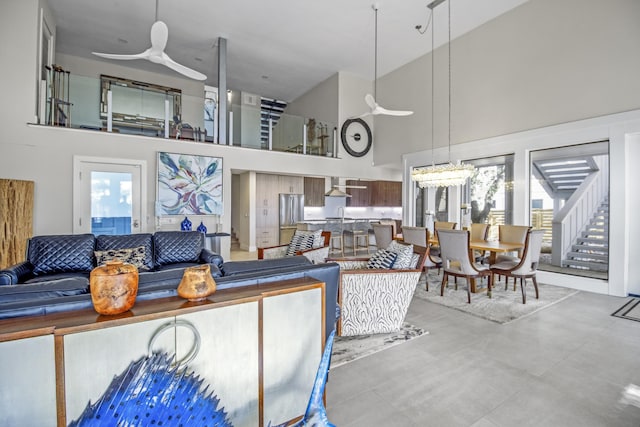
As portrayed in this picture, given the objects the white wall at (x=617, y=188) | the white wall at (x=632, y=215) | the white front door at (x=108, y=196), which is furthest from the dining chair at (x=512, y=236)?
the white front door at (x=108, y=196)

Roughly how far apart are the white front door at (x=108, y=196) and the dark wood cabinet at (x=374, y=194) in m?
5.43

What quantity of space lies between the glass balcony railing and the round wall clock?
1194mm

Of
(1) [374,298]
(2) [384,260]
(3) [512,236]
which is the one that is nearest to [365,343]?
(1) [374,298]

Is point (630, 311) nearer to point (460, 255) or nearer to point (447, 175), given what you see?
point (460, 255)

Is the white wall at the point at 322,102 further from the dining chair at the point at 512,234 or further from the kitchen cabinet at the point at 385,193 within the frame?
the dining chair at the point at 512,234

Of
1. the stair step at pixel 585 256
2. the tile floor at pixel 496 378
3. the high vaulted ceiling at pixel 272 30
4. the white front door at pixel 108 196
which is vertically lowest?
the tile floor at pixel 496 378

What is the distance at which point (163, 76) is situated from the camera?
8594 millimetres

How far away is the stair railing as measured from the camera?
5.63 meters

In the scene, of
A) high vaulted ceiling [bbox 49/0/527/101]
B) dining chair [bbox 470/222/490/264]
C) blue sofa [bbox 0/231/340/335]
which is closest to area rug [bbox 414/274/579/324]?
dining chair [bbox 470/222/490/264]

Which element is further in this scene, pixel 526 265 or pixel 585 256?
pixel 585 256

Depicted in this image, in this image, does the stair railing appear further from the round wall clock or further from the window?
the round wall clock

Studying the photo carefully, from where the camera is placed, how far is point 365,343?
287cm

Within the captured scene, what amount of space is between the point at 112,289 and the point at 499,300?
4.57 meters

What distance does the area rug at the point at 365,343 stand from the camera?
8.50 ft
